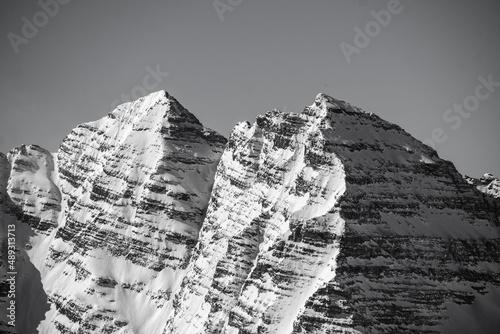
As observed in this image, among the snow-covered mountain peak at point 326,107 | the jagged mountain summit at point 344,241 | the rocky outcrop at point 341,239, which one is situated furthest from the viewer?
the snow-covered mountain peak at point 326,107

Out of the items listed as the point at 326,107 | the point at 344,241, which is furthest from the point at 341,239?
the point at 326,107

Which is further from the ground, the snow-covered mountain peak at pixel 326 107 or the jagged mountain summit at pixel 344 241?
the snow-covered mountain peak at pixel 326 107

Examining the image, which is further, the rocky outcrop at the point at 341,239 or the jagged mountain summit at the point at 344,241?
the jagged mountain summit at the point at 344,241

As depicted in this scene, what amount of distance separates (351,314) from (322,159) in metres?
45.6

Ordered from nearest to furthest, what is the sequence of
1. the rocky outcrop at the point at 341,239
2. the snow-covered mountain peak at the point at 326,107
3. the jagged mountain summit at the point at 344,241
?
the rocky outcrop at the point at 341,239, the jagged mountain summit at the point at 344,241, the snow-covered mountain peak at the point at 326,107

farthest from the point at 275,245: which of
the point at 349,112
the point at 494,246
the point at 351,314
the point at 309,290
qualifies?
the point at 494,246

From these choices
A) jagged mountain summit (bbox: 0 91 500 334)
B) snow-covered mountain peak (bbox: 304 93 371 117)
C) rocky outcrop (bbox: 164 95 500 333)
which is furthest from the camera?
snow-covered mountain peak (bbox: 304 93 371 117)

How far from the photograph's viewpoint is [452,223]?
173125mm

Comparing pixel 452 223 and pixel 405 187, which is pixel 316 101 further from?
pixel 452 223

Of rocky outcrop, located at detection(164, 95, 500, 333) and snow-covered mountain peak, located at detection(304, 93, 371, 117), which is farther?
snow-covered mountain peak, located at detection(304, 93, 371, 117)

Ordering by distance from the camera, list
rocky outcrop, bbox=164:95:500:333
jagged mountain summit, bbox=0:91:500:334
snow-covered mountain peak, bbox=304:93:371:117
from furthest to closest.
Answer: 1. snow-covered mountain peak, bbox=304:93:371:117
2. jagged mountain summit, bbox=0:91:500:334
3. rocky outcrop, bbox=164:95:500:333

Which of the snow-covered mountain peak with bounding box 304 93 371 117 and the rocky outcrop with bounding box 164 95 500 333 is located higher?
the snow-covered mountain peak with bounding box 304 93 371 117

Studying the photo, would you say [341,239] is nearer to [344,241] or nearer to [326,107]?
[344,241]

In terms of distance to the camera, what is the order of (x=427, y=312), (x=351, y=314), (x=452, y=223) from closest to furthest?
(x=351, y=314), (x=427, y=312), (x=452, y=223)
